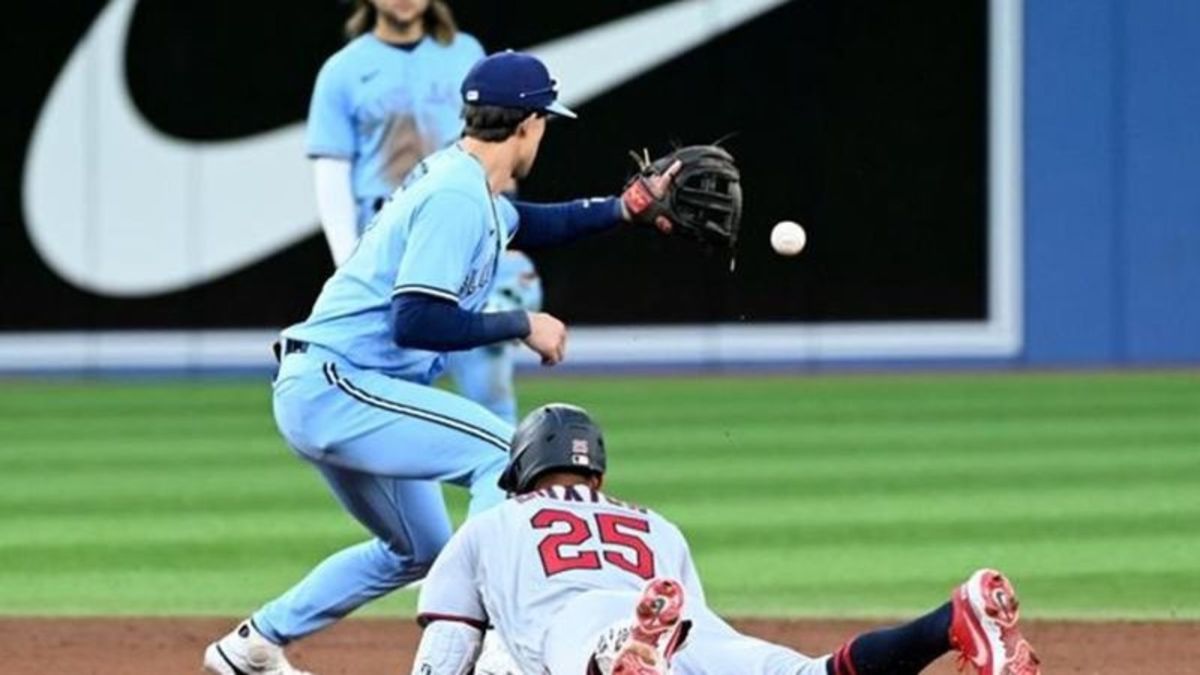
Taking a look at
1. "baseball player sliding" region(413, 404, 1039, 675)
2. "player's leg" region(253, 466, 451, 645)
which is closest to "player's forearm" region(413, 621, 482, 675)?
"baseball player sliding" region(413, 404, 1039, 675)

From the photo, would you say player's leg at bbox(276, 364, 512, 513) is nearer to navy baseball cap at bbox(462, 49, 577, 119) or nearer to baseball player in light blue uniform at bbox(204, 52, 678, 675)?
baseball player in light blue uniform at bbox(204, 52, 678, 675)

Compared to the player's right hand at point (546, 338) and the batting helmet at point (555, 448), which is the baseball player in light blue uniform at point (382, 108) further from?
the batting helmet at point (555, 448)

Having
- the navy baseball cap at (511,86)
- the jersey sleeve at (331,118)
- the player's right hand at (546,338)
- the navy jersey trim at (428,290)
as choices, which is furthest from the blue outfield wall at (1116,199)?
the navy jersey trim at (428,290)

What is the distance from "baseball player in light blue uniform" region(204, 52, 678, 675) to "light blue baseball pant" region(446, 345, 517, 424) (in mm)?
3132

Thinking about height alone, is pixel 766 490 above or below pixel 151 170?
below

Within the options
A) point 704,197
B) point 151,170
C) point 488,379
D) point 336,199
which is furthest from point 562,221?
point 151,170

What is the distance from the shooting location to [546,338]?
647 cm

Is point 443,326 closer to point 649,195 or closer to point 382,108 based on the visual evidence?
point 649,195

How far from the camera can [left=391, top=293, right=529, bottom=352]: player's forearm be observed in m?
6.38

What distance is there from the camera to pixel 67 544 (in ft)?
33.2

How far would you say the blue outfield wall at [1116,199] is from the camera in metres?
16.5

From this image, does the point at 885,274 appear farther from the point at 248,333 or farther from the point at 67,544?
the point at 67,544

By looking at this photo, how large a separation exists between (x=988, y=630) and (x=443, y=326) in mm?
1424

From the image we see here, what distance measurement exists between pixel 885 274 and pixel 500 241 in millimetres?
9818
